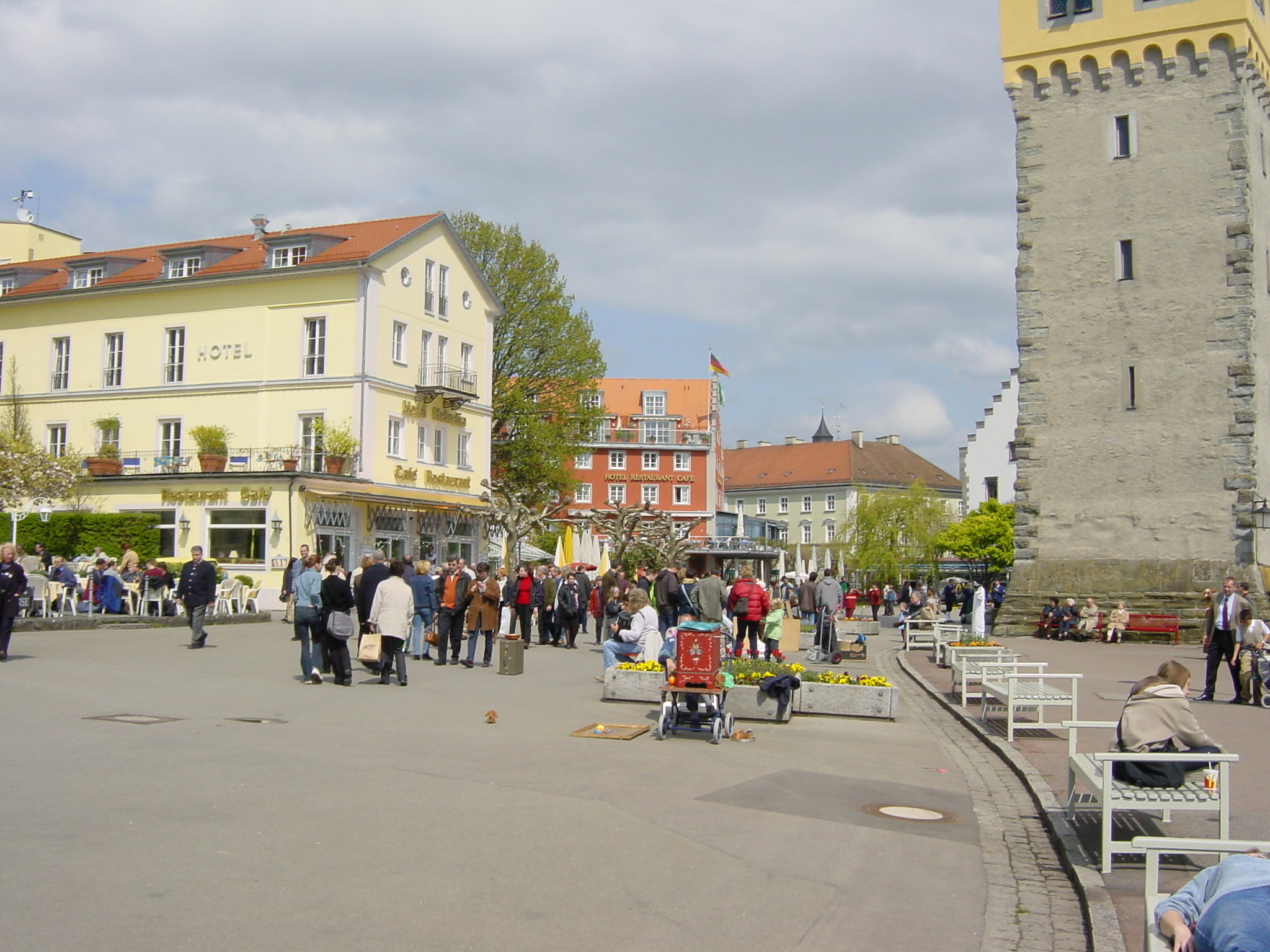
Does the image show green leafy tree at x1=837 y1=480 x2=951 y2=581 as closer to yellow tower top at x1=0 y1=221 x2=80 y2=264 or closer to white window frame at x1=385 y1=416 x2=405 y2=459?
white window frame at x1=385 y1=416 x2=405 y2=459

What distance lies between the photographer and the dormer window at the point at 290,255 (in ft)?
138

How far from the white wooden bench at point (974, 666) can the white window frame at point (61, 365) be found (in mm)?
35974

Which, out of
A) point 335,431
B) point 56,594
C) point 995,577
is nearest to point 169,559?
point 335,431

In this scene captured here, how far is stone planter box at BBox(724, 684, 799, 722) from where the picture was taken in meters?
14.5

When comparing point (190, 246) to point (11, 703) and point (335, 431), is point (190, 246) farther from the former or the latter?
point (11, 703)

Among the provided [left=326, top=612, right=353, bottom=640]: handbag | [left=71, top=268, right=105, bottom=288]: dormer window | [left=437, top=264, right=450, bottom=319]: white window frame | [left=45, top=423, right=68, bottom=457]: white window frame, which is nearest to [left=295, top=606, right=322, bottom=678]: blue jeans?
[left=326, top=612, right=353, bottom=640]: handbag

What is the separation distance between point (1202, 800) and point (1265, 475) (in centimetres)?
2771

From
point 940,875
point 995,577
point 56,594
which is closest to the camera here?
point 940,875

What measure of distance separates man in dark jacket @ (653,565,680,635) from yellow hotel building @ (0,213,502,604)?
56.3 feet

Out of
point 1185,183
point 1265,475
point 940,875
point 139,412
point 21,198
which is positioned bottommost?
point 940,875

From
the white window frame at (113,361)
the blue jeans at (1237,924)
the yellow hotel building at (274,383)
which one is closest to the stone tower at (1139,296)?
the yellow hotel building at (274,383)

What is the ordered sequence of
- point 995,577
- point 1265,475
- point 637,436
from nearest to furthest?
1. point 1265,475
2. point 995,577
3. point 637,436

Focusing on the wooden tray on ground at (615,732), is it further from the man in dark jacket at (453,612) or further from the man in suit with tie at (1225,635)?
the man in suit with tie at (1225,635)

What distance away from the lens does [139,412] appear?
139 ft
